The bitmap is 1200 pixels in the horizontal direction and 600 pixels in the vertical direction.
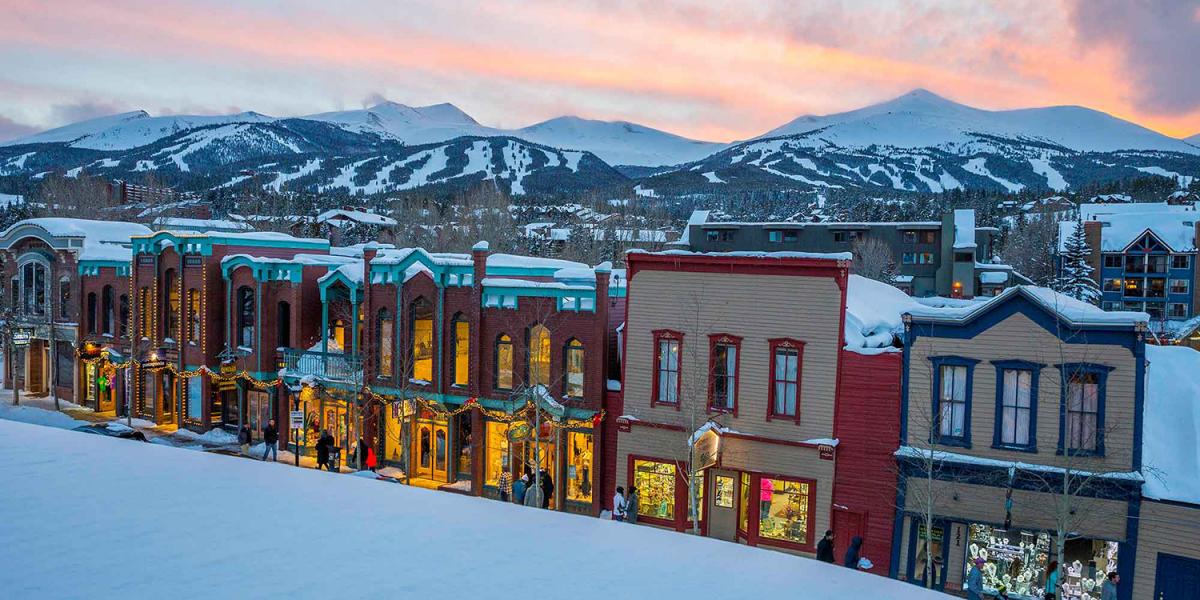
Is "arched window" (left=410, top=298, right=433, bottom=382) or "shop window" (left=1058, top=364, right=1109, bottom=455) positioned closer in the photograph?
"shop window" (left=1058, top=364, right=1109, bottom=455)

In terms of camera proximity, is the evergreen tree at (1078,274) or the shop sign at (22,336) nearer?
the shop sign at (22,336)

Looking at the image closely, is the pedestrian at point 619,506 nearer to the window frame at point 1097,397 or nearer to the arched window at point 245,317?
the window frame at point 1097,397

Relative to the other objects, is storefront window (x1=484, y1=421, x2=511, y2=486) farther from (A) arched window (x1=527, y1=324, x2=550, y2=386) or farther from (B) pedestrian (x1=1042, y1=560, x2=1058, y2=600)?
(B) pedestrian (x1=1042, y1=560, x2=1058, y2=600)

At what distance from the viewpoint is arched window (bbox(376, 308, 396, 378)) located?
95.0ft

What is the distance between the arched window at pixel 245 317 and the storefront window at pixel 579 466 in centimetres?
1554

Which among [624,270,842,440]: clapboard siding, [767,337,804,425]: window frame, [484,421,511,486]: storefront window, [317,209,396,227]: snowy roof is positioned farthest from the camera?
[317,209,396,227]: snowy roof

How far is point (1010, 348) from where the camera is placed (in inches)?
749

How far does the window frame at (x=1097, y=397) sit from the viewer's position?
58.6 ft

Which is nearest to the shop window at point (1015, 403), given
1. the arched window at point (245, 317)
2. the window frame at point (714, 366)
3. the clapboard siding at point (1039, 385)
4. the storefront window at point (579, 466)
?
the clapboard siding at point (1039, 385)

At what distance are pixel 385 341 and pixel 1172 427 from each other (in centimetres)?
2366

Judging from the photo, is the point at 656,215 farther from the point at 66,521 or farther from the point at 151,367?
the point at 66,521

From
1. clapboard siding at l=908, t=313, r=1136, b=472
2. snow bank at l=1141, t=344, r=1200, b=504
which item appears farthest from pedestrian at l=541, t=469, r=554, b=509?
snow bank at l=1141, t=344, r=1200, b=504

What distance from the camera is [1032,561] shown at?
61.4ft

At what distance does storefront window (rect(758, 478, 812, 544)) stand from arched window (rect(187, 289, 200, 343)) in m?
25.1
